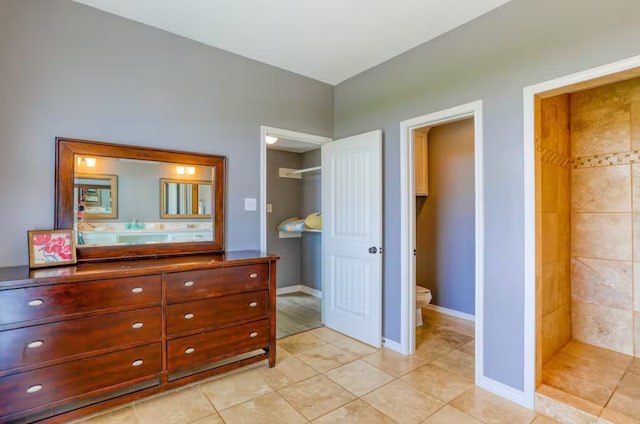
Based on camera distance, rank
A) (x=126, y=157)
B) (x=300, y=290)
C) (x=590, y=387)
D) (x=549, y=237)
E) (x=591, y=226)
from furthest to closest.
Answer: (x=300, y=290), (x=591, y=226), (x=549, y=237), (x=126, y=157), (x=590, y=387)

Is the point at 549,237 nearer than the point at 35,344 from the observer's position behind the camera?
No

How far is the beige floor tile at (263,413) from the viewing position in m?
1.96

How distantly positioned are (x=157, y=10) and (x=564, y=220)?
11.9ft

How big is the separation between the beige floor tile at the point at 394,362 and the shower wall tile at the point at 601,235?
69.1 inches

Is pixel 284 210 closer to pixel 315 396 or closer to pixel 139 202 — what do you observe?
pixel 139 202

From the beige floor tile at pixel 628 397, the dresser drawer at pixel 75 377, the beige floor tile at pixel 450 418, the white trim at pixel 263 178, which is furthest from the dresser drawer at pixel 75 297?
the beige floor tile at pixel 628 397

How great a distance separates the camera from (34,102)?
2.12m

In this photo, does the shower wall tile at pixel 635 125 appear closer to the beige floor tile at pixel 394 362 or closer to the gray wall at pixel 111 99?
the beige floor tile at pixel 394 362

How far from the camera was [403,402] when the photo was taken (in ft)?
7.05

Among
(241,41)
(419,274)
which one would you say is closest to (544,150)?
(419,274)

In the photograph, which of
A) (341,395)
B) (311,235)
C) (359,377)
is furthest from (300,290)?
(341,395)

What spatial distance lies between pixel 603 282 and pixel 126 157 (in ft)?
13.2

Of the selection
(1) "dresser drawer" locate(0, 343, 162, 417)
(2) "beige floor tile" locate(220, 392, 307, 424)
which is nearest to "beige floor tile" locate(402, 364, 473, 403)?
(2) "beige floor tile" locate(220, 392, 307, 424)

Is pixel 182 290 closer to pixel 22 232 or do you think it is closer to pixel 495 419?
pixel 22 232
